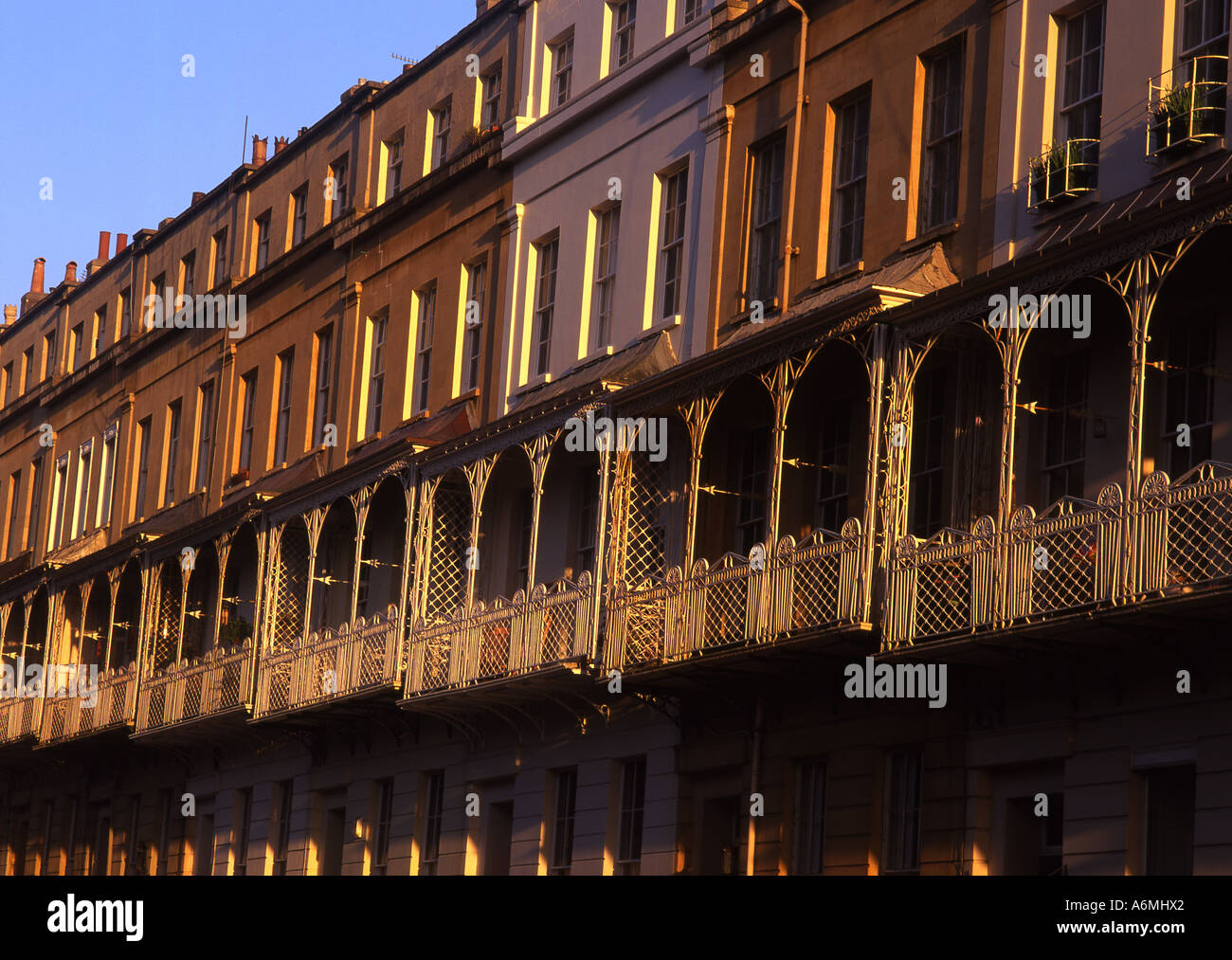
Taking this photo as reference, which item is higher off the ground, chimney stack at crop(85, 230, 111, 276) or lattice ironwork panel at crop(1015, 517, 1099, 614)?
chimney stack at crop(85, 230, 111, 276)

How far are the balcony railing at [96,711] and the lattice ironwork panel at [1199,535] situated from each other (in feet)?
75.6

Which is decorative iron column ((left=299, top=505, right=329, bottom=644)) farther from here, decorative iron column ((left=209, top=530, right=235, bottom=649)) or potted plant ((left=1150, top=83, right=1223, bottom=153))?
potted plant ((left=1150, top=83, right=1223, bottom=153))

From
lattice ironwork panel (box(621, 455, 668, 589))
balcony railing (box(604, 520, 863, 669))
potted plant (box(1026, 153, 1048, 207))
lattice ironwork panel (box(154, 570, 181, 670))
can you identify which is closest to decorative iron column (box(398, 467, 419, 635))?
lattice ironwork panel (box(621, 455, 668, 589))

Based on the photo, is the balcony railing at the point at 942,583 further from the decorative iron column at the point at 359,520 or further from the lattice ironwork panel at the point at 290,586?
the lattice ironwork panel at the point at 290,586

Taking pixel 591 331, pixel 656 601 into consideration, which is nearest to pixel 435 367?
pixel 591 331

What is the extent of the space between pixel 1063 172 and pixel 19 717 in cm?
2610

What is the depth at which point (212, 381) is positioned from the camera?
38844 millimetres

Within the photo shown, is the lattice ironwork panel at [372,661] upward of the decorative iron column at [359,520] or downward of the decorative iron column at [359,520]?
downward

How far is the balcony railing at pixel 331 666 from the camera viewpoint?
89.8 ft

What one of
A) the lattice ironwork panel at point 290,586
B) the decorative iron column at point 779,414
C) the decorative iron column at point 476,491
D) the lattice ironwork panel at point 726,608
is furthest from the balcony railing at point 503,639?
the lattice ironwork panel at point 290,586

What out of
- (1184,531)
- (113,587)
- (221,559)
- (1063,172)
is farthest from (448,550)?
(1184,531)

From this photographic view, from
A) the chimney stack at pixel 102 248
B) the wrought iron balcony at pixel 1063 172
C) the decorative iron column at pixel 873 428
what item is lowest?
the decorative iron column at pixel 873 428

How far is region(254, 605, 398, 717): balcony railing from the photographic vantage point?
2736cm

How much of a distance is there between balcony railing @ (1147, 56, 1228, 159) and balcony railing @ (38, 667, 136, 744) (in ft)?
72.2
